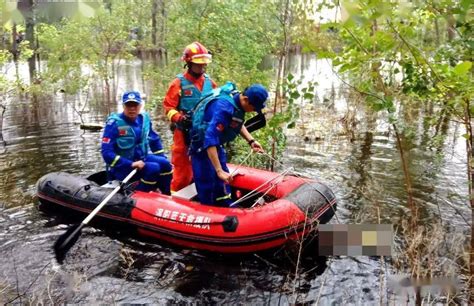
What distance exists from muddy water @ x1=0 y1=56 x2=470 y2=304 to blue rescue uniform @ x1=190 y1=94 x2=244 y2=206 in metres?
0.66

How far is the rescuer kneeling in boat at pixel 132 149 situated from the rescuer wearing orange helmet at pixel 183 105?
20cm

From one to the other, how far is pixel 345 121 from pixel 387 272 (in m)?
6.00

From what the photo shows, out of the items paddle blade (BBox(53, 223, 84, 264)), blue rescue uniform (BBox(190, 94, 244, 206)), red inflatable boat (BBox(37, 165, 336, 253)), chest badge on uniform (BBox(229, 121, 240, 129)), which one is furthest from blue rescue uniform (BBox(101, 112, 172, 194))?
chest badge on uniform (BBox(229, 121, 240, 129))

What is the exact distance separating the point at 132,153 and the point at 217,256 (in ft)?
5.60

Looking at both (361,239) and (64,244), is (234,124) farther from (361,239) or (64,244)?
(64,244)

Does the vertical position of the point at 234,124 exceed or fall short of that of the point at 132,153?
it exceeds it

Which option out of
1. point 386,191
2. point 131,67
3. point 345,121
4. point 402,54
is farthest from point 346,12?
point 131,67

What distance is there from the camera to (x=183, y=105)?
5621mm

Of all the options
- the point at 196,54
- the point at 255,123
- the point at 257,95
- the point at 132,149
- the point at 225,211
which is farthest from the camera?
the point at 132,149

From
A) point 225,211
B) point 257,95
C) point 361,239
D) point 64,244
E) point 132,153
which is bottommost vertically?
point 64,244

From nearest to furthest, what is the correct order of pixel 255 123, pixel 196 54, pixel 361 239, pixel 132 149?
pixel 361 239, pixel 196 54, pixel 255 123, pixel 132 149

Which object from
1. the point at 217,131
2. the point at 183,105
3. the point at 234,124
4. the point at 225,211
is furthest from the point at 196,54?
the point at 225,211

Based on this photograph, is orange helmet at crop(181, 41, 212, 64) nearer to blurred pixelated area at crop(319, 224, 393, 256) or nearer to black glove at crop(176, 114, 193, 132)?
black glove at crop(176, 114, 193, 132)

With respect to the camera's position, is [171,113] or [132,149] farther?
[132,149]
